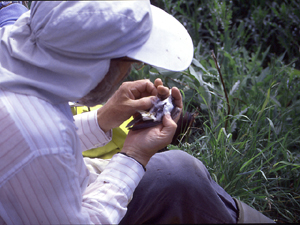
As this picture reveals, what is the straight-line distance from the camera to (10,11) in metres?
2.07

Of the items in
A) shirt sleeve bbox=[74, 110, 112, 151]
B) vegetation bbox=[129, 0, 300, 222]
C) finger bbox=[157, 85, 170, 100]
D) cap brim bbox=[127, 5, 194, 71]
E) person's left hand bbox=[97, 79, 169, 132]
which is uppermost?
cap brim bbox=[127, 5, 194, 71]

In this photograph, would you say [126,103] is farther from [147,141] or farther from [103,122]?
[147,141]

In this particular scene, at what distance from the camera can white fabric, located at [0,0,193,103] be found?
3.24ft

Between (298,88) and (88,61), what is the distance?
178 centimetres

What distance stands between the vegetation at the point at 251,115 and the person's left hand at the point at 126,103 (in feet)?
1.57

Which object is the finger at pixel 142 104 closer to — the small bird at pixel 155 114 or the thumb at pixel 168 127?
the small bird at pixel 155 114

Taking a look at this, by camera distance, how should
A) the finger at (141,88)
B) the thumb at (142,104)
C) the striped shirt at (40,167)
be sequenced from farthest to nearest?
the finger at (141,88) < the thumb at (142,104) < the striped shirt at (40,167)

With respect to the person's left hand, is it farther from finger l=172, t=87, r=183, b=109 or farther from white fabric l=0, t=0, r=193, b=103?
white fabric l=0, t=0, r=193, b=103

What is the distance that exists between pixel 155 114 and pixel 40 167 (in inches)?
26.1

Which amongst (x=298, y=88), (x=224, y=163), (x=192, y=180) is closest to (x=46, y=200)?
(x=192, y=180)

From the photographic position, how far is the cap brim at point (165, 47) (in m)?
1.13

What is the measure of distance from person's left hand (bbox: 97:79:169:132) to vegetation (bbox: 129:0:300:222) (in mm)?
478

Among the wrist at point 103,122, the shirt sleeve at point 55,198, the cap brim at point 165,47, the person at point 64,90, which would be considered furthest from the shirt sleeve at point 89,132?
the cap brim at point 165,47

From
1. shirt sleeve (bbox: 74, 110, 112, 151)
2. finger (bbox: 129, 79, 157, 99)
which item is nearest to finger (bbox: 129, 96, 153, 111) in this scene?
finger (bbox: 129, 79, 157, 99)
